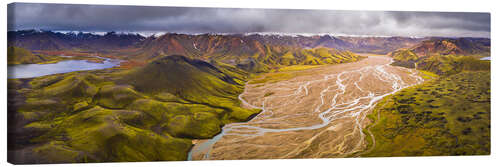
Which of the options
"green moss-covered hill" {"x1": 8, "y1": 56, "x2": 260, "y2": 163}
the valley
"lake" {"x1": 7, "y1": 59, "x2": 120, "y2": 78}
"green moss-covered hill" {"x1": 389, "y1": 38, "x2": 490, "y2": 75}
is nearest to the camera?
"green moss-covered hill" {"x1": 8, "y1": 56, "x2": 260, "y2": 163}

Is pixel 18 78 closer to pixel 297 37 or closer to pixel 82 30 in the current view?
pixel 82 30

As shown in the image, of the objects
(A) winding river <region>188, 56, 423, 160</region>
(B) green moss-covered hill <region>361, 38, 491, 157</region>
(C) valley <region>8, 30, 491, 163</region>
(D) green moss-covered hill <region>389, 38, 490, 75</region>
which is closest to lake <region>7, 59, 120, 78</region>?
(C) valley <region>8, 30, 491, 163</region>

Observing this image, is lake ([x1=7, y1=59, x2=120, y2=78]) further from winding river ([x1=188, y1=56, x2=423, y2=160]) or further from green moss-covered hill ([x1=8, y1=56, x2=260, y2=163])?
winding river ([x1=188, y1=56, x2=423, y2=160])

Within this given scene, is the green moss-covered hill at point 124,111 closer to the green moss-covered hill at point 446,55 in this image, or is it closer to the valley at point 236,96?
the valley at point 236,96

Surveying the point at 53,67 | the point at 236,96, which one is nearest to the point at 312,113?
the point at 236,96

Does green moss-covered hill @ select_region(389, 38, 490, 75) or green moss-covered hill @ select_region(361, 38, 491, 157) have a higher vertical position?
green moss-covered hill @ select_region(389, 38, 490, 75)

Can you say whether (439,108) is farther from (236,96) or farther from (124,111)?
(124,111)

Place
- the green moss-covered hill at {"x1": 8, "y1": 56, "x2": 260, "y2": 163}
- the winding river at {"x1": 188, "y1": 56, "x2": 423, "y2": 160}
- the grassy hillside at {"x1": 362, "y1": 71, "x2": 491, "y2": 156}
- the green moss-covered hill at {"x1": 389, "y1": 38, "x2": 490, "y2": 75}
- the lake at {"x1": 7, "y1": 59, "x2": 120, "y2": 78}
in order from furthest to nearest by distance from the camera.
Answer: the green moss-covered hill at {"x1": 389, "y1": 38, "x2": 490, "y2": 75} < the grassy hillside at {"x1": 362, "y1": 71, "x2": 491, "y2": 156} < the winding river at {"x1": 188, "y1": 56, "x2": 423, "y2": 160} < the lake at {"x1": 7, "y1": 59, "x2": 120, "y2": 78} < the green moss-covered hill at {"x1": 8, "y1": 56, "x2": 260, "y2": 163}
